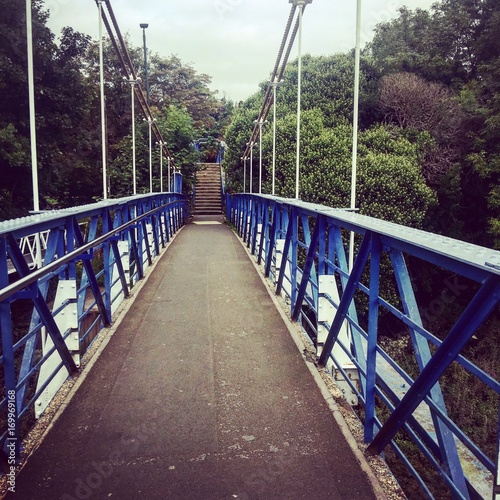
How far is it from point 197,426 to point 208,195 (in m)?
23.7

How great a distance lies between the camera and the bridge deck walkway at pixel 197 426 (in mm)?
1974

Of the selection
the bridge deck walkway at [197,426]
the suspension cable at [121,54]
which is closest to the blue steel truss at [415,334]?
the bridge deck walkway at [197,426]

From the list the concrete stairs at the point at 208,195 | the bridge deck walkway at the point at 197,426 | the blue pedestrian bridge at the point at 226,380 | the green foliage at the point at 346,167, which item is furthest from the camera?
the concrete stairs at the point at 208,195

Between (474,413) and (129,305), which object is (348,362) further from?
(474,413)

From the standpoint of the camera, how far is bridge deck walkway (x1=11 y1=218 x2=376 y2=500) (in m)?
1.97

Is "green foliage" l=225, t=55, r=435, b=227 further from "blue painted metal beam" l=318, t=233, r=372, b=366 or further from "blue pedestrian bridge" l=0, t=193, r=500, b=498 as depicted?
"blue painted metal beam" l=318, t=233, r=372, b=366

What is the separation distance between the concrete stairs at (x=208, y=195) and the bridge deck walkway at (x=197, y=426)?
803 inches

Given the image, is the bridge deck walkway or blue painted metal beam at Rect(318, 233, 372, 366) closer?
the bridge deck walkway

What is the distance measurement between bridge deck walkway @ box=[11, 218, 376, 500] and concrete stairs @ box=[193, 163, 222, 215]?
20384 mm

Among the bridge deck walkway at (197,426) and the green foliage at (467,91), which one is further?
the green foliage at (467,91)

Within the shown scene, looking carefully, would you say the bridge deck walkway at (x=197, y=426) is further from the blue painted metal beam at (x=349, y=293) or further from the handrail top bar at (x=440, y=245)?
the handrail top bar at (x=440, y=245)

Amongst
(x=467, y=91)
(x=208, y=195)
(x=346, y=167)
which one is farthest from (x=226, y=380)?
(x=208, y=195)

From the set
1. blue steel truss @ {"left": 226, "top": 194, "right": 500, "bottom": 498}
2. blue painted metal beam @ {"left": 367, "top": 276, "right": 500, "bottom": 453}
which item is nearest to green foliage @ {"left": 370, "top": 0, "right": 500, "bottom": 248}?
blue steel truss @ {"left": 226, "top": 194, "right": 500, "bottom": 498}

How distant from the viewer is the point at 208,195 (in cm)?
2581
